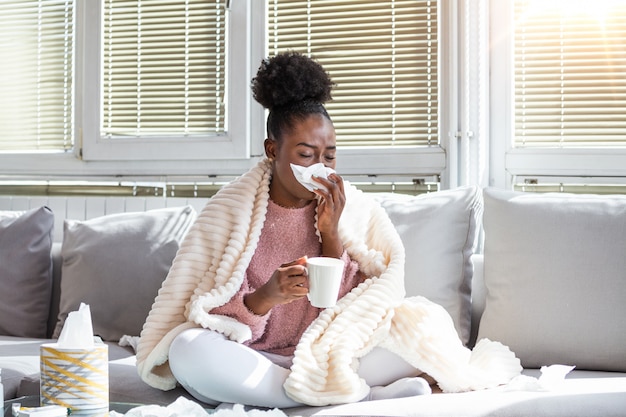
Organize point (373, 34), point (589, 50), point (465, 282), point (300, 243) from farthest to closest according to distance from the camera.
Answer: point (373, 34)
point (589, 50)
point (465, 282)
point (300, 243)

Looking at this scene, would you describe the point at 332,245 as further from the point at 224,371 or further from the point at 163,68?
the point at 163,68

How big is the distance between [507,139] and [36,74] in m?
1.97

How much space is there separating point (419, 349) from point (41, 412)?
3.03 feet

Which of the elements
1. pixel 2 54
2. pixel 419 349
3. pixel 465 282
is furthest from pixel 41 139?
pixel 419 349

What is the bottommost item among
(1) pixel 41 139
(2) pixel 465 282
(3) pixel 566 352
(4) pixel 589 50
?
(3) pixel 566 352

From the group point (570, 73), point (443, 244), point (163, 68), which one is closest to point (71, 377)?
point (443, 244)

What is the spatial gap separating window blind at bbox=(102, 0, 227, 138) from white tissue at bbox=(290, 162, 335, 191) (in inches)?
49.6

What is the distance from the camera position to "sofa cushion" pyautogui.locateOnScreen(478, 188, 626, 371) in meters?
2.16

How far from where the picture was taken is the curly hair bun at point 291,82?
2.21 metres

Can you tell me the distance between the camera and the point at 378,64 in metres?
3.02

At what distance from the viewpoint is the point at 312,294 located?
5.38ft

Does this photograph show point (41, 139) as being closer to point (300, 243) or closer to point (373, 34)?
point (373, 34)

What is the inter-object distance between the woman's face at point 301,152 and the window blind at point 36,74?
5.25 ft

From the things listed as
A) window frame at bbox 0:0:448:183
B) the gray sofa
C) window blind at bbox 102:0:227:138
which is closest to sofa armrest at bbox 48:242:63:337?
the gray sofa
